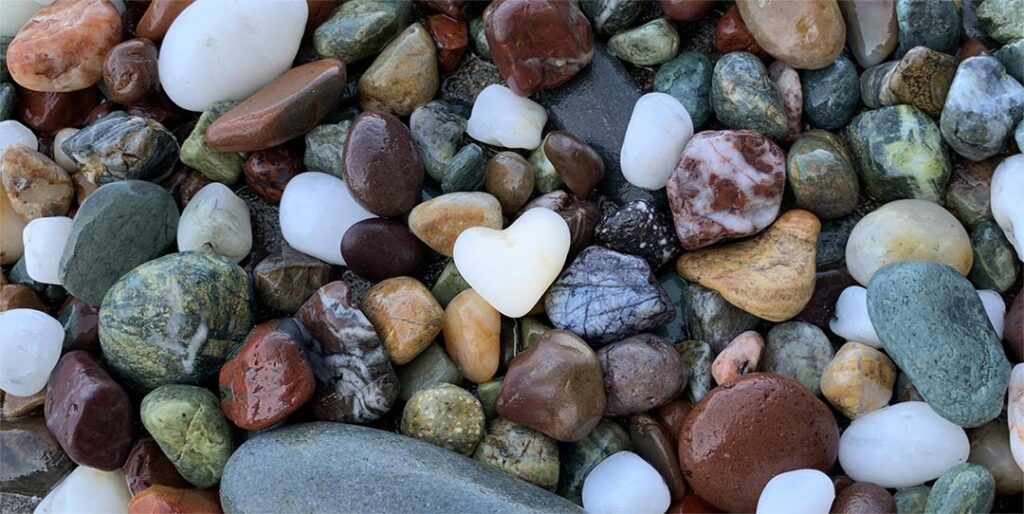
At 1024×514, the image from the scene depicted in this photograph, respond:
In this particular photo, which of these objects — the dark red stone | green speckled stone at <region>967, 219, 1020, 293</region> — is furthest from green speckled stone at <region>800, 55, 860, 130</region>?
the dark red stone

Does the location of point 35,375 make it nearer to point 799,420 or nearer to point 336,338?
point 336,338

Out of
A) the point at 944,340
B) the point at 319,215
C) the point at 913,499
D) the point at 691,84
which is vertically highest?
the point at 691,84

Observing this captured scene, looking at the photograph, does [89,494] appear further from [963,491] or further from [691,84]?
[963,491]

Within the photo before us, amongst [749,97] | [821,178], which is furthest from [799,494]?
[749,97]

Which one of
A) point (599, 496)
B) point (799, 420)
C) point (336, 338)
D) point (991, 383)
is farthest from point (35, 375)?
point (991, 383)

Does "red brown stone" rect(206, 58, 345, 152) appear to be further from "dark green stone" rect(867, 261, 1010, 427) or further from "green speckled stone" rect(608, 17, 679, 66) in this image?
"dark green stone" rect(867, 261, 1010, 427)

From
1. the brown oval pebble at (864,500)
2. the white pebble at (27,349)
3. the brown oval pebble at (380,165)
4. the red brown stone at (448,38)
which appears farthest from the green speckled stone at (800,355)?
the white pebble at (27,349)

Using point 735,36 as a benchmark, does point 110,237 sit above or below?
below
